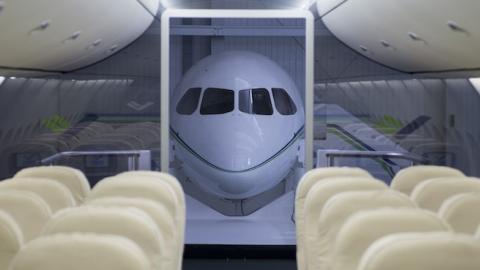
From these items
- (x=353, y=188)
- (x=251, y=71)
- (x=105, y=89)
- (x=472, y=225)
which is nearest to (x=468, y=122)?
(x=251, y=71)

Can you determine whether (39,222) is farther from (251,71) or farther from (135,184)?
(251,71)

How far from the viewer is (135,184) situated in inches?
192

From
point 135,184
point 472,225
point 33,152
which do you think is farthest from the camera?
point 33,152

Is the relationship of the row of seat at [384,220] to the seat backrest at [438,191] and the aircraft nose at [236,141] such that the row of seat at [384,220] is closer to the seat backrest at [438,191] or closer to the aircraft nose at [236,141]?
the seat backrest at [438,191]

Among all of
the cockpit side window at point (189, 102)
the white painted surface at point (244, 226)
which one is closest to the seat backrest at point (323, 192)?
the white painted surface at point (244, 226)

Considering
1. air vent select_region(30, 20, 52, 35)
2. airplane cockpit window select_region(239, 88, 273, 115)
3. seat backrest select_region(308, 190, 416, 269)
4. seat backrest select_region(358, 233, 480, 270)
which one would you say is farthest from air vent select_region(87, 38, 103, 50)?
seat backrest select_region(358, 233, 480, 270)

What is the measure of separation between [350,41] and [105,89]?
2.82 metres

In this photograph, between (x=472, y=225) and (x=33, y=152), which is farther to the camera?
(x=33, y=152)

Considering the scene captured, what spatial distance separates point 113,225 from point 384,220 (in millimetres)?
1115

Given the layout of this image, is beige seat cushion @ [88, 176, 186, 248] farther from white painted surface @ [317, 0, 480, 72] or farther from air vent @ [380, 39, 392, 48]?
air vent @ [380, 39, 392, 48]

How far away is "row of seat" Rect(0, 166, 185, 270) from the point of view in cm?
284

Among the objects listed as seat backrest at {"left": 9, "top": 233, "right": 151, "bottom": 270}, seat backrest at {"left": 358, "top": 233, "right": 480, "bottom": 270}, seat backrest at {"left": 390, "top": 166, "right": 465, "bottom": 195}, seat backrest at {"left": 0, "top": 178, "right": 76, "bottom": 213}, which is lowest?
seat backrest at {"left": 390, "top": 166, "right": 465, "bottom": 195}

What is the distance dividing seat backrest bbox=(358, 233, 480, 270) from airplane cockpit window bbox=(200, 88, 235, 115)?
23.3 ft

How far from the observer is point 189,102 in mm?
10461
